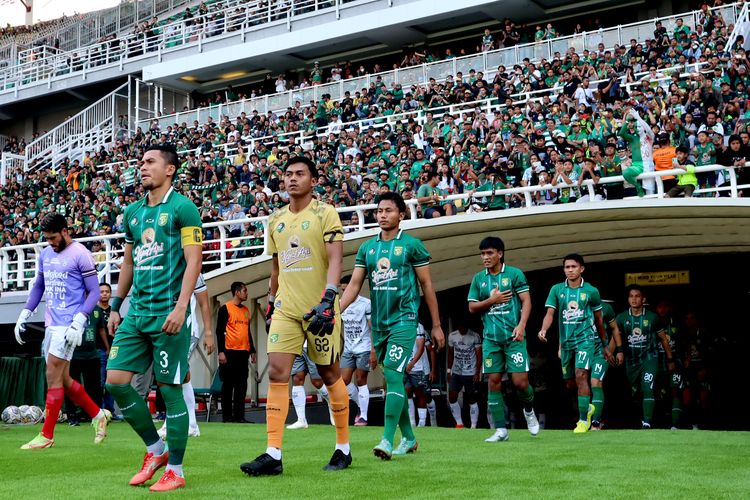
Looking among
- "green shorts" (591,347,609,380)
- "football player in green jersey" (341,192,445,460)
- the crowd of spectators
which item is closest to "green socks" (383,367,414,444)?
"football player in green jersey" (341,192,445,460)

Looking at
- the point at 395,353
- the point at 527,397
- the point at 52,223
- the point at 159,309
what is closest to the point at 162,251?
the point at 159,309

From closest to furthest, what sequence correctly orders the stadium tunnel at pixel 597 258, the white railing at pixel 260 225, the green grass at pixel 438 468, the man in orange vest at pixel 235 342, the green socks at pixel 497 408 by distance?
the green grass at pixel 438 468
the green socks at pixel 497 408
the man in orange vest at pixel 235 342
the white railing at pixel 260 225
the stadium tunnel at pixel 597 258

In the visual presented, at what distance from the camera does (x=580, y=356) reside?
10969mm

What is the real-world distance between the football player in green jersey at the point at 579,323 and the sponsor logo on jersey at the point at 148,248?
6.03 metres

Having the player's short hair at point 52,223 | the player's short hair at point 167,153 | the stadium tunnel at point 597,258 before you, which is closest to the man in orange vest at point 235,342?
the stadium tunnel at point 597,258

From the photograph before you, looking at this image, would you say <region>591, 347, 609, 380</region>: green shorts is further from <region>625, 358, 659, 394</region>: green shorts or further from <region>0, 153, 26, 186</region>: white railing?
<region>0, 153, 26, 186</region>: white railing

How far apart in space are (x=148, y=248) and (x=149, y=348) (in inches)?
27.1

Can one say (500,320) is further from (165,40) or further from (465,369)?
(165,40)

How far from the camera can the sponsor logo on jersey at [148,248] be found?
6.05 meters

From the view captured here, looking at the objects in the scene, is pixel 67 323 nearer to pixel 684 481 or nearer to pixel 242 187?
pixel 684 481

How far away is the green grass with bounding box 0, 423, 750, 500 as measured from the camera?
5449 millimetres

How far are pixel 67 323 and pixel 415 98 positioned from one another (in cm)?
1686

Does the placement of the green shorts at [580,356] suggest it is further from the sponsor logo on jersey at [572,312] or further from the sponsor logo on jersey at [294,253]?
the sponsor logo on jersey at [294,253]

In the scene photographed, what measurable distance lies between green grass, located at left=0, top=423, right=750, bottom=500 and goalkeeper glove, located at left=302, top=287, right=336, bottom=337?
102 cm
